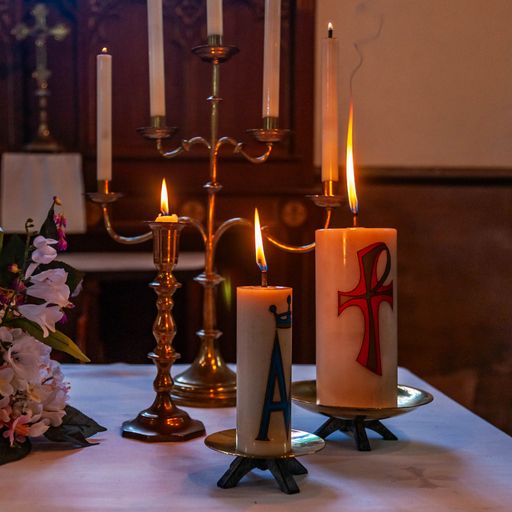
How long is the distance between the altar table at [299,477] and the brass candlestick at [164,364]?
2 cm

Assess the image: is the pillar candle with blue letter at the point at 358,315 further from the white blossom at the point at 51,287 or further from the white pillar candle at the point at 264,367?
the white blossom at the point at 51,287

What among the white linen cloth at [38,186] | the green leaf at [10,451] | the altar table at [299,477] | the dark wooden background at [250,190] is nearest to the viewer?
the altar table at [299,477]

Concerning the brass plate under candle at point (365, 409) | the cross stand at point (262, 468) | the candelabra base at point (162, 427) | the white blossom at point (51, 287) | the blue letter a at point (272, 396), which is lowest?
the candelabra base at point (162, 427)

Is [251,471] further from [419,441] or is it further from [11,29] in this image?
[11,29]

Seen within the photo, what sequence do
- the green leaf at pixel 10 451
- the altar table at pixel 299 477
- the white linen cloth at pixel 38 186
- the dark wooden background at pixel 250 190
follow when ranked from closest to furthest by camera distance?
the altar table at pixel 299 477 < the green leaf at pixel 10 451 < the white linen cloth at pixel 38 186 < the dark wooden background at pixel 250 190

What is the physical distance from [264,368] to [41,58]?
2.30 metres

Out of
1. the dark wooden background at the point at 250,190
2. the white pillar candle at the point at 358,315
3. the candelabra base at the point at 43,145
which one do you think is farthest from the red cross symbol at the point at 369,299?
the candelabra base at the point at 43,145

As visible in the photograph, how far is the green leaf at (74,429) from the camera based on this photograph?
0.89 meters

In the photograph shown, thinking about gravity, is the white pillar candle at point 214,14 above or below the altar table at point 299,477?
above

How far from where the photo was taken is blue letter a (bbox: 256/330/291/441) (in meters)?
0.73

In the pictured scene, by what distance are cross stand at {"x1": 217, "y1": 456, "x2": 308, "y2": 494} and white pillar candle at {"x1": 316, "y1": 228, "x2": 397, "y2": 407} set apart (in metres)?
0.15

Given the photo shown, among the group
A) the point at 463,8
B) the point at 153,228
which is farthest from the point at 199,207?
the point at 153,228

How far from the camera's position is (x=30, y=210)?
2736 mm

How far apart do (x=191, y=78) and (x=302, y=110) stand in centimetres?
39
